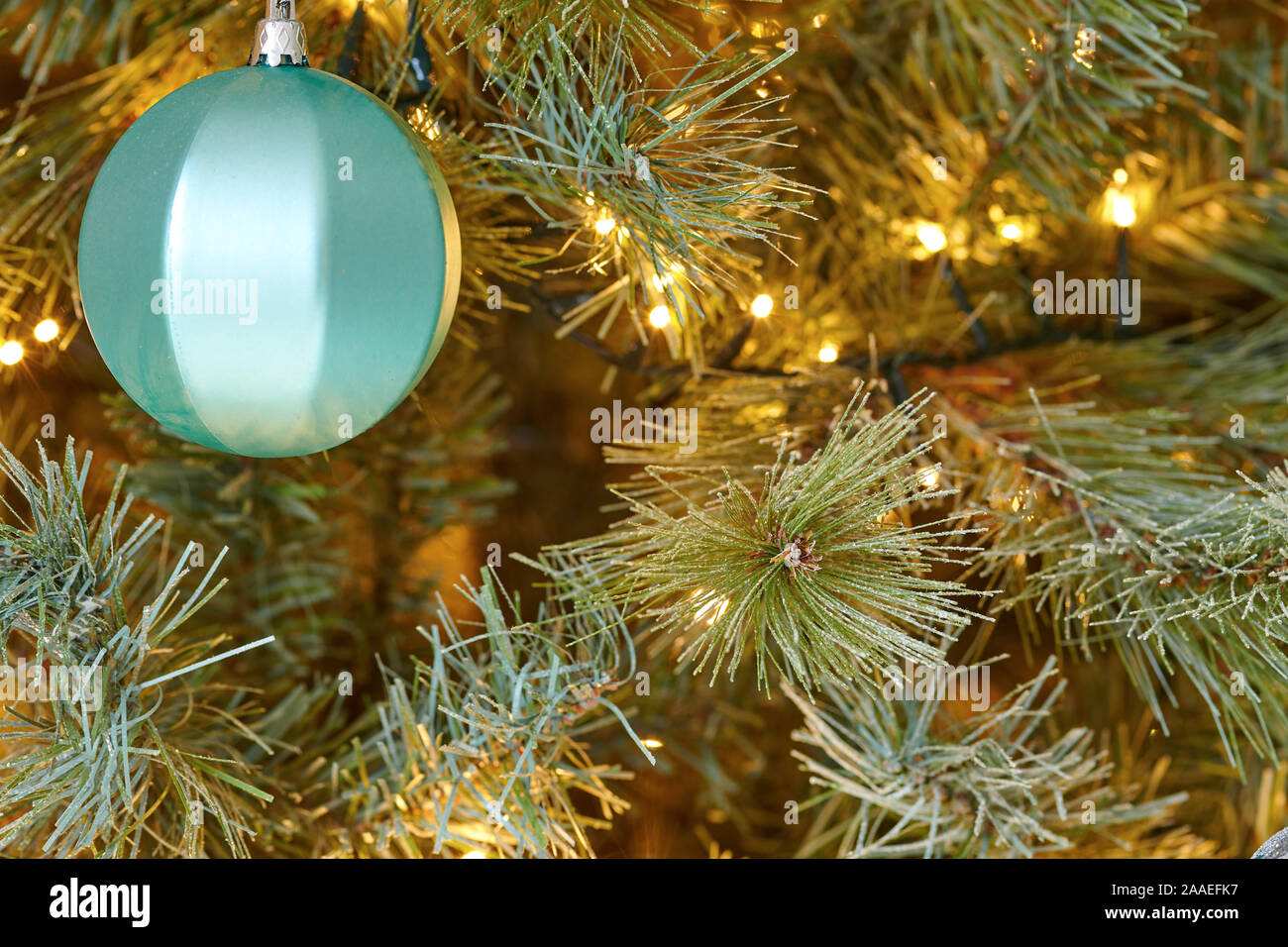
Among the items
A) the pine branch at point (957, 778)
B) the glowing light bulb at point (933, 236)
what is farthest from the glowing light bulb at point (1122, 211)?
the pine branch at point (957, 778)

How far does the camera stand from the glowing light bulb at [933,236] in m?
0.44

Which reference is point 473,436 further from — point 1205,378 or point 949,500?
point 1205,378

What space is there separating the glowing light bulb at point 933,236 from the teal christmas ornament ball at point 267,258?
0.24 meters

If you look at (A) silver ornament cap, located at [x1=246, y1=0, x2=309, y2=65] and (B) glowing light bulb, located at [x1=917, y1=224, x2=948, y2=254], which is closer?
(A) silver ornament cap, located at [x1=246, y1=0, x2=309, y2=65]

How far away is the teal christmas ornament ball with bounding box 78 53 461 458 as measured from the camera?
0.82 ft

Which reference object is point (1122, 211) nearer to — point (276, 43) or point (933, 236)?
point (933, 236)

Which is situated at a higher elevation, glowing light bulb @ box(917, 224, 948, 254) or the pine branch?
glowing light bulb @ box(917, 224, 948, 254)

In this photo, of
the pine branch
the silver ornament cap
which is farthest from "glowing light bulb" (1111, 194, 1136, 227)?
the silver ornament cap

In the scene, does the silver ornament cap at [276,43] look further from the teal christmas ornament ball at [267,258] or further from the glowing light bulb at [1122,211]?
the glowing light bulb at [1122,211]

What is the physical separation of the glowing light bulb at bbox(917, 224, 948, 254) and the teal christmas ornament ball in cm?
24

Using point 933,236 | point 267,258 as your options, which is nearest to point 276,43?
point 267,258

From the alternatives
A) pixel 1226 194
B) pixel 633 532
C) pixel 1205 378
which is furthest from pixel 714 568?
pixel 1226 194

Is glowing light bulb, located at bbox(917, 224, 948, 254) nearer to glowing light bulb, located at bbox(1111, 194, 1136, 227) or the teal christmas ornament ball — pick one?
glowing light bulb, located at bbox(1111, 194, 1136, 227)

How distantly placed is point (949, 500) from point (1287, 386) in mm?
152
